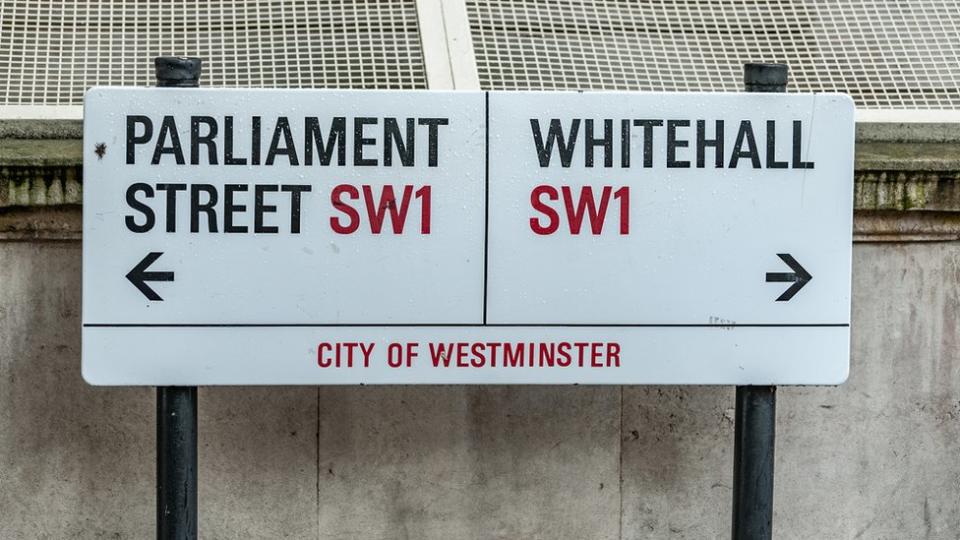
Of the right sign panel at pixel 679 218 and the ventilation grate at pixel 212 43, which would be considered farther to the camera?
the ventilation grate at pixel 212 43

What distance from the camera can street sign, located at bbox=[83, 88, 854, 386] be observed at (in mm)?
3604

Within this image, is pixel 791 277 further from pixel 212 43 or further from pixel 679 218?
pixel 212 43

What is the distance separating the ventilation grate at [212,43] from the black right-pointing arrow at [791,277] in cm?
139

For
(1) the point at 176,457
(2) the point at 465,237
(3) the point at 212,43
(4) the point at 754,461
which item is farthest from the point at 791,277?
(3) the point at 212,43

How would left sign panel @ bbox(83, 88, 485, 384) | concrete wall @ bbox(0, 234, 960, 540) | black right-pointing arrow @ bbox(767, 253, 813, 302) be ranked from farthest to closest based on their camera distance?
concrete wall @ bbox(0, 234, 960, 540)
black right-pointing arrow @ bbox(767, 253, 813, 302)
left sign panel @ bbox(83, 88, 485, 384)

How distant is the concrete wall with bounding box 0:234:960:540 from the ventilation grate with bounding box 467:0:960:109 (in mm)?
684

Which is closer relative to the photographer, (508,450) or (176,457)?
(176,457)

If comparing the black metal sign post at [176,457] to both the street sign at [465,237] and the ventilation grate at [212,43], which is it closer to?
the street sign at [465,237]

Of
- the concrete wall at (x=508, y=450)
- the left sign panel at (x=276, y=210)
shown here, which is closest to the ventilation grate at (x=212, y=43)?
the concrete wall at (x=508, y=450)

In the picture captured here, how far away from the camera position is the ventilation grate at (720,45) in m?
4.70

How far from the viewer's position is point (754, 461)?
3.78 m

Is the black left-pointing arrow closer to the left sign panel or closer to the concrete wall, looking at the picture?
the left sign panel

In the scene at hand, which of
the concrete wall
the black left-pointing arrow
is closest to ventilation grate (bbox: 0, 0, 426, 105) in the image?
the concrete wall

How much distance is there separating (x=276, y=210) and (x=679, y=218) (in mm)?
1025
